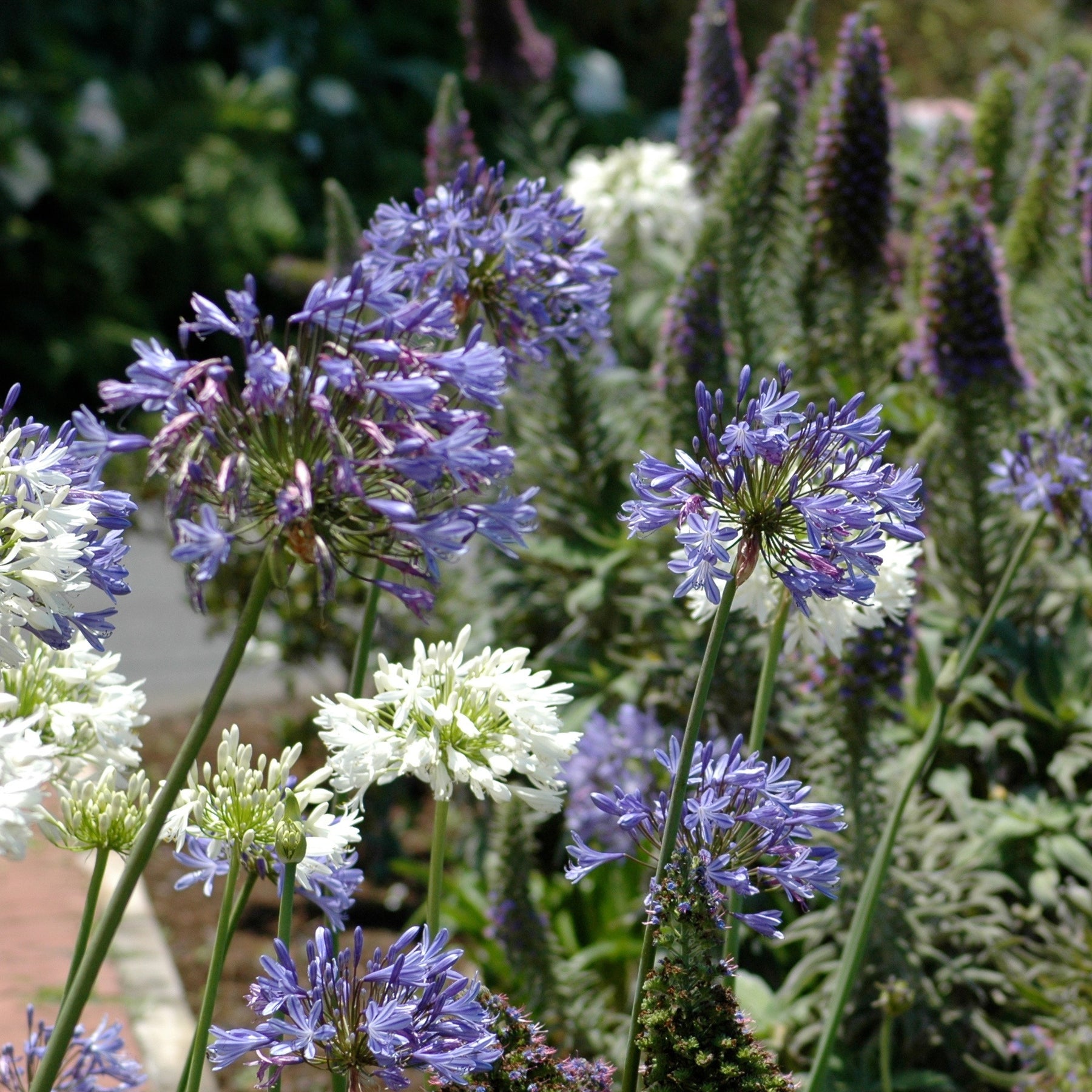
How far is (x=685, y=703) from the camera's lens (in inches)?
129

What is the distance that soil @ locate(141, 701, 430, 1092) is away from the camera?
12.3ft

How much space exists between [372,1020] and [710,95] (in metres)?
3.98

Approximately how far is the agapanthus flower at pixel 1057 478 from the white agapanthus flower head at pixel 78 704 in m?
1.27

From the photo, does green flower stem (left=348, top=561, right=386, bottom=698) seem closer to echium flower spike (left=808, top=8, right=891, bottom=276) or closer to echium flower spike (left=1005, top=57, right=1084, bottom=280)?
echium flower spike (left=808, top=8, right=891, bottom=276)

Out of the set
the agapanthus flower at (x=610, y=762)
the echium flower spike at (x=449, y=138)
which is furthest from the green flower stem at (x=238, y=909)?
the echium flower spike at (x=449, y=138)

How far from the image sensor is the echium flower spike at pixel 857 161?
347 cm

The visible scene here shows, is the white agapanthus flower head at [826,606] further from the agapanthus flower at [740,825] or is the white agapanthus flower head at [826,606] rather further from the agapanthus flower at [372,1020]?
the agapanthus flower at [372,1020]

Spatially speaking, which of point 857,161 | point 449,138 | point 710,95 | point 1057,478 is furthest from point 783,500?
point 710,95

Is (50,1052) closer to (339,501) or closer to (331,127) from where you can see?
(339,501)

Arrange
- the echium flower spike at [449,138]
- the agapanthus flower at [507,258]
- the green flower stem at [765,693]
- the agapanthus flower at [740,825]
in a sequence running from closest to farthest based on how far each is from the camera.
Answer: the agapanthus flower at [740,825] → the green flower stem at [765,693] → the agapanthus flower at [507,258] → the echium flower spike at [449,138]

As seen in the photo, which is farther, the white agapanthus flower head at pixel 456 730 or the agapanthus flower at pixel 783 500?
the white agapanthus flower head at pixel 456 730

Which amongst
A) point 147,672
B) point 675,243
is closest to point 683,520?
point 675,243

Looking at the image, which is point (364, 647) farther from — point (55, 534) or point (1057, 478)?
point (1057, 478)

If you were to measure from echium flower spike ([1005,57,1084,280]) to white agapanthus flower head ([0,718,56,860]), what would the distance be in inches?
147
